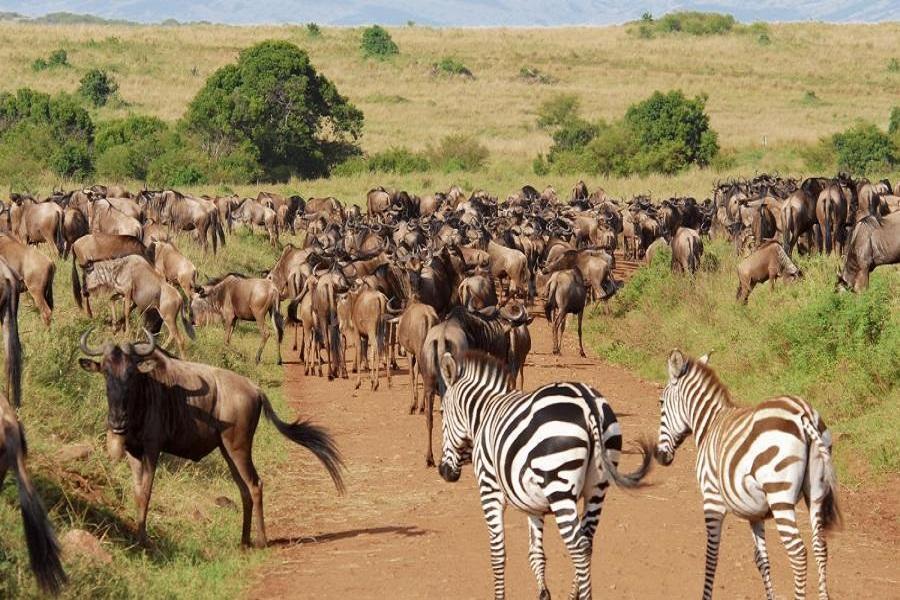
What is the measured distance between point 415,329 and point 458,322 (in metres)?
2.12

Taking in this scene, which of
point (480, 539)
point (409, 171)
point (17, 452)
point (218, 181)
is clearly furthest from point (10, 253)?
point (409, 171)

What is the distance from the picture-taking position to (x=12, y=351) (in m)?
11.9

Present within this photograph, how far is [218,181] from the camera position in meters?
50.5

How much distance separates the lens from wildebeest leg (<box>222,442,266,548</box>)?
10312 millimetres

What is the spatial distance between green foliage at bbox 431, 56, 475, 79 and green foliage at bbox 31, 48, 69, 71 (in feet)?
76.7

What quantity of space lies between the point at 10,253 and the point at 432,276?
21.9 feet

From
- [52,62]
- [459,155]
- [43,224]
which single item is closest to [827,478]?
[43,224]

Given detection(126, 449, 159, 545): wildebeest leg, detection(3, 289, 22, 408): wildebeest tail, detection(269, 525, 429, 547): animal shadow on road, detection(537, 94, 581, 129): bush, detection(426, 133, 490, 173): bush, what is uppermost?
detection(3, 289, 22, 408): wildebeest tail

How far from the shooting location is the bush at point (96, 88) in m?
70.7

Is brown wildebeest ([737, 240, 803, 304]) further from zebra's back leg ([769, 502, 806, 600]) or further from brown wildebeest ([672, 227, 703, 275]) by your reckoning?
zebra's back leg ([769, 502, 806, 600])

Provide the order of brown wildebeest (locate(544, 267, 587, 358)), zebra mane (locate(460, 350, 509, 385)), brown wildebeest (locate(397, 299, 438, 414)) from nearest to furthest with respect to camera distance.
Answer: zebra mane (locate(460, 350, 509, 385))
brown wildebeest (locate(397, 299, 438, 414))
brown wildebeest (locate(544, 267, 587, 358))

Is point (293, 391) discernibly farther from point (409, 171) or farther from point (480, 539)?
point (409, 171)

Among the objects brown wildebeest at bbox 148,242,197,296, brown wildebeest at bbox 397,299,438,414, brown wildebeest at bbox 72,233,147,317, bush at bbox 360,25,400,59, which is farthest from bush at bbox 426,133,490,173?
brown wildebeest at bbox 397,299,438,414

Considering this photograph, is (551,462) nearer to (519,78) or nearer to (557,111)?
(557,111)
